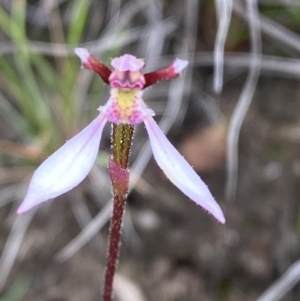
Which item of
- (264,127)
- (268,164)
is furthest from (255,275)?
(264,127)

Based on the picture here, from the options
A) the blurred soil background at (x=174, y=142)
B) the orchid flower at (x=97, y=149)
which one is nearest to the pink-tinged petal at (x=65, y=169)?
the orchid flower at (x=97, y=149)

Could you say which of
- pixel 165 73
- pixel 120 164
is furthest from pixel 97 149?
pixel 165 73

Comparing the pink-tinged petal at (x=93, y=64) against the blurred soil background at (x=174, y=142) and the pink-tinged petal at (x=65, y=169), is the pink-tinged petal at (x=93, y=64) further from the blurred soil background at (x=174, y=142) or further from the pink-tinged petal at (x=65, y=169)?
the blurred soil background at (x=174, y=142)

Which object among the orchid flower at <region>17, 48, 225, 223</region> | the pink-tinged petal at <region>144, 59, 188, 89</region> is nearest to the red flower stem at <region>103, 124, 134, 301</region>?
the orchid flower at <region>17, 48, 225, 223</region>

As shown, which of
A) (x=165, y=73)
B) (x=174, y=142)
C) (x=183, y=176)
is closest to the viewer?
(x=183, y=176)

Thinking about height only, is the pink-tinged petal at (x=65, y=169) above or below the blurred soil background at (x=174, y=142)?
below

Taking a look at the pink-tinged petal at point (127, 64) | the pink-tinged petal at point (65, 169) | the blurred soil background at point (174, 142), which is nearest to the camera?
the pink-tinged petal at point (65, 169)

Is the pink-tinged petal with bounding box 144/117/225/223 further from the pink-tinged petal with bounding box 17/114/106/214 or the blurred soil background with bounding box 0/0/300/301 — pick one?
the blurred soil background with bounding box 0/0/300/301

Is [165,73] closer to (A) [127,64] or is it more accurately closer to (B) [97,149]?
(A) [127,64]
